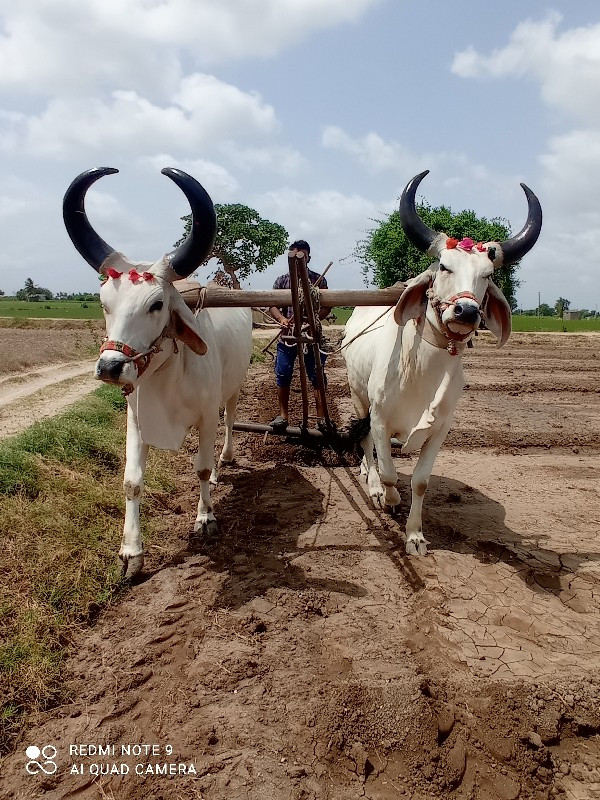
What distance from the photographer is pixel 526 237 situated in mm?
3822

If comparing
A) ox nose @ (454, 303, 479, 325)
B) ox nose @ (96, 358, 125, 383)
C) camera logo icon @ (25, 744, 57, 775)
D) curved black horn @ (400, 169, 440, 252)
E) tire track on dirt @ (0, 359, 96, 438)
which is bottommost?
camera logo icon @ (25, 744, 57, 775)

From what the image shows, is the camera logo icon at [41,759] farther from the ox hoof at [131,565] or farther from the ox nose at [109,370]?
the ox nose at [109,370]

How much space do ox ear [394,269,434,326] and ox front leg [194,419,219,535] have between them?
5.40 ft

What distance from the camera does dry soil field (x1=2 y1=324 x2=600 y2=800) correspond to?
91.9 inches

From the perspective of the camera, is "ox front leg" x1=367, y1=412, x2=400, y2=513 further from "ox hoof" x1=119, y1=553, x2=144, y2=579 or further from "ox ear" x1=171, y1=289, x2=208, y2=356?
"ox hoof" x1=119, y1=553, x2=144, y2=579

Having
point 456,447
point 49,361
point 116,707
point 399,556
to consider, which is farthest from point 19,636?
point 49,361

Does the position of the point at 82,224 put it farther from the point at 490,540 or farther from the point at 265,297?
the point at 490,540

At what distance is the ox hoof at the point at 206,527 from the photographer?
443 centimetres

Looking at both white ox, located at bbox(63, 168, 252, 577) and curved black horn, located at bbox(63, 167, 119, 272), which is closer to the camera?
white ox, located at bbox(63, 168, 252, 577)

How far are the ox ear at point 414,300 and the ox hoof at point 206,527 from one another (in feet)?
6.98

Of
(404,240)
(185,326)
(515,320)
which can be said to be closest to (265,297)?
(185,326)

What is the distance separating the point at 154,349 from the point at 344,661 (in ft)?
6.82

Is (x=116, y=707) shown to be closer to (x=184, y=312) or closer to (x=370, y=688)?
(x=370, y=688)

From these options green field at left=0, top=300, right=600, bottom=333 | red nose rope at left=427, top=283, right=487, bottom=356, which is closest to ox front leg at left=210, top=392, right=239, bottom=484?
red nose rope at left=427, top=283, right=487, bottom=356
